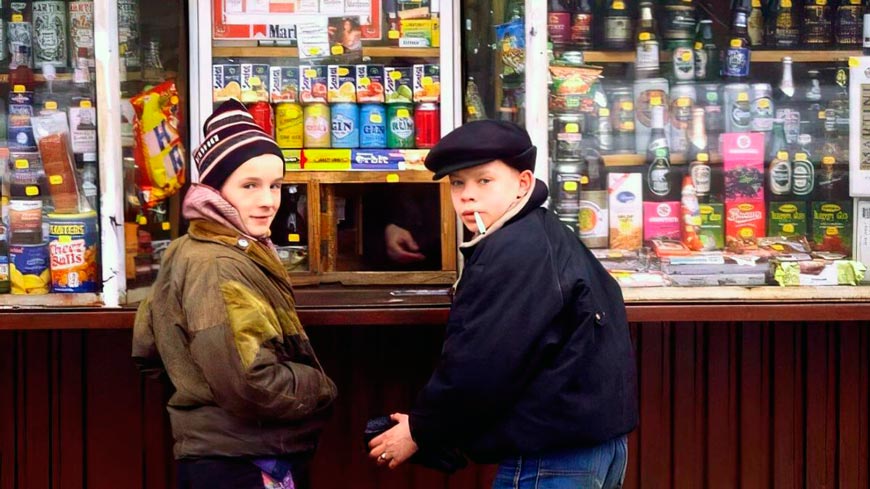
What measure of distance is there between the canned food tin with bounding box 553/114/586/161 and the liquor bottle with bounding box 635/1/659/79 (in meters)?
0.32

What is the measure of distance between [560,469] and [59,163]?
2232mm

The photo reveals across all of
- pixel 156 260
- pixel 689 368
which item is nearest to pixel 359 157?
pixel 156 260

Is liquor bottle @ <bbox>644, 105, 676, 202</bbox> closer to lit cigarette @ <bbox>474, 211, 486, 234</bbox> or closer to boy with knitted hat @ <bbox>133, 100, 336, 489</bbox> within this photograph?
lit cigarette @ <bbox>474, 211, 486, 234</bbox>

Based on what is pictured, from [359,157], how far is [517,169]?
1.54 metres

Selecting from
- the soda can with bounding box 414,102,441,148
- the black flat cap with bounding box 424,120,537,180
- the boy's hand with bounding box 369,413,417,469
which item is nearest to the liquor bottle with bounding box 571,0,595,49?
the soda can with bounding box 414,102,441,148

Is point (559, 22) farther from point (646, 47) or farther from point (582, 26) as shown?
point (646, 47)

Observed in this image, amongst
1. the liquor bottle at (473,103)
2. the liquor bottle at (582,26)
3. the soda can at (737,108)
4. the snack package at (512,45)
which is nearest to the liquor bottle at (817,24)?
the soda can at (737,108)

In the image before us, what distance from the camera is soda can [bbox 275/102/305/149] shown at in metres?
4.40

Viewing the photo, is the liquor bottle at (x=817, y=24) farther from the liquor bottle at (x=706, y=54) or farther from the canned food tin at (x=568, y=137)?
the canned food tin at (x=568, y=137)

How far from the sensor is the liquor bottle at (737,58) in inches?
169

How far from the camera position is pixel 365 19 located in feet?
14.4

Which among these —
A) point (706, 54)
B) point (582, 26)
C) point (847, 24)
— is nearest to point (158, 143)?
point (582, 26)

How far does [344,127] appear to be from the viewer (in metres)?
4.39

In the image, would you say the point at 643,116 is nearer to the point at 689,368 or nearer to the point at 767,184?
the point at 767,184
